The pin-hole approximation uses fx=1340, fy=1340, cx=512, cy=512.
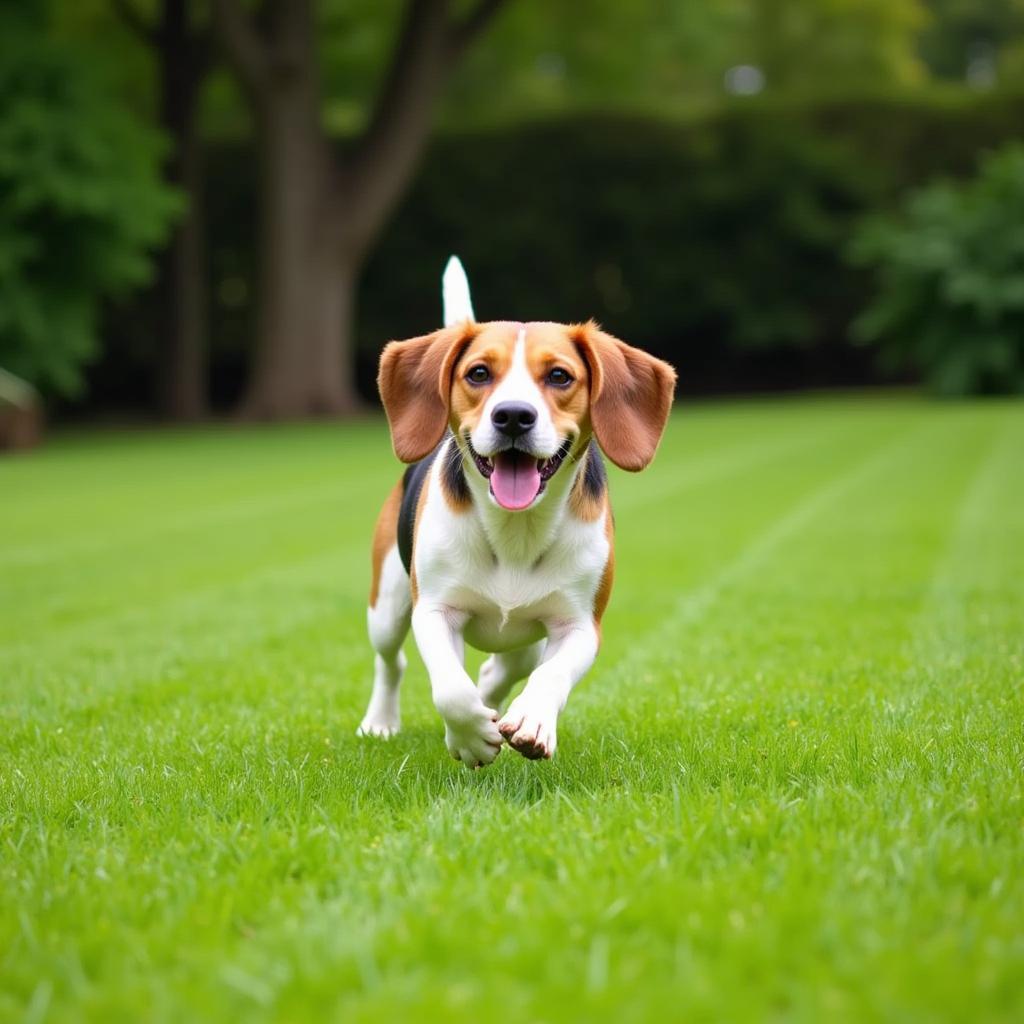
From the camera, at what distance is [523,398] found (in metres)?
4.02

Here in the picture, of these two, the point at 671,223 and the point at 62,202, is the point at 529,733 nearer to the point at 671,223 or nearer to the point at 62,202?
the point at 62,202

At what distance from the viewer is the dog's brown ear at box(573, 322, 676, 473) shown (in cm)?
436

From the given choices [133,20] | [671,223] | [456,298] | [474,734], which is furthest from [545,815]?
[671,223]

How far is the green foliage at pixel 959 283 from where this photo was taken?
90.2ft

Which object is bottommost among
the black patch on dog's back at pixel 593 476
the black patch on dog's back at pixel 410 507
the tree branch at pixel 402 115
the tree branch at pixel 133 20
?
the black patch on dog's back at pixel 410 507

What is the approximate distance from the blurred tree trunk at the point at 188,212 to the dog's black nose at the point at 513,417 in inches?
1060

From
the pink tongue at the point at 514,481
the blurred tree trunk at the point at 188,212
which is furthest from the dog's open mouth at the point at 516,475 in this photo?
the blurred tree trunk at the point at 188,212

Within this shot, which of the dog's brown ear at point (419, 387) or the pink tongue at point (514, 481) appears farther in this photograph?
the dog's brown ear at point (419, 387)

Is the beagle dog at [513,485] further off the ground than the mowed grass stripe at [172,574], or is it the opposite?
the beagle dog at [513,485]

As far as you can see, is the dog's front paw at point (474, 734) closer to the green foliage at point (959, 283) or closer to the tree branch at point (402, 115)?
the tree branch at point (402, 115)

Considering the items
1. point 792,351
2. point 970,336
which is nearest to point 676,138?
point 792,351

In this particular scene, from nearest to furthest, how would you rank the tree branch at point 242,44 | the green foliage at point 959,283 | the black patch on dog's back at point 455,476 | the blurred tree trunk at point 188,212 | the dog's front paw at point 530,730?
the dog's front paw at point 530,730 < the black patch on dog's back at point 455,476 < the tree branch at point 242,44 < the green foliage at point 959,283 < the blurred tree trunk at point 188,212

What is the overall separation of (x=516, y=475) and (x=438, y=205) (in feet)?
101

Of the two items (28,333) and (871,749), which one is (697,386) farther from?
(871,749)
